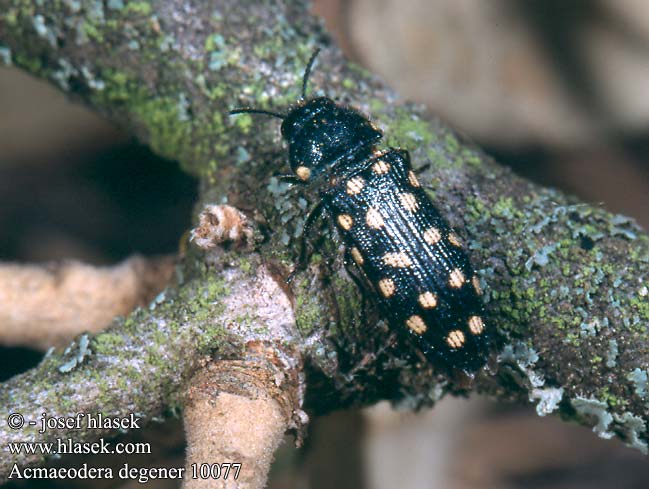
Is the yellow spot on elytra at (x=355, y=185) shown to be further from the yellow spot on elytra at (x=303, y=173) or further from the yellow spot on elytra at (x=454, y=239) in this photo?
the yellow spot on elytra at (x=454, y=239)

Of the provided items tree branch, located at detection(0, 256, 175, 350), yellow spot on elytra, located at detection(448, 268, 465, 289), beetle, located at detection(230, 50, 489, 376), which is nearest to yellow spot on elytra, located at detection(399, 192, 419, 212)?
beetle, located at detection(230, 50, 489, 376)

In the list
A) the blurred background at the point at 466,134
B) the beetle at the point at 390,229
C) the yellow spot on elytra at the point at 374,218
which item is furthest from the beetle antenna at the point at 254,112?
the blurred background at the point at 466,134

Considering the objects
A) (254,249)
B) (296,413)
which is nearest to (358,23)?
(254,249)

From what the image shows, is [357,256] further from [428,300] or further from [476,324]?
[476,324]

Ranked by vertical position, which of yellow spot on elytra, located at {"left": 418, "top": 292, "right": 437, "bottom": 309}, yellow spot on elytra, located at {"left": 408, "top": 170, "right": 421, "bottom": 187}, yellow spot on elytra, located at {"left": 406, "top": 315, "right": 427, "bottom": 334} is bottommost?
yellow spot on elytra, located at {"left": 406, "top": 315, "right": 427, "bottom": 334}

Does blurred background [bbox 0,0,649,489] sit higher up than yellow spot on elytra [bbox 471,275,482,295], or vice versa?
blurred background [bbox 0,0,649,489]

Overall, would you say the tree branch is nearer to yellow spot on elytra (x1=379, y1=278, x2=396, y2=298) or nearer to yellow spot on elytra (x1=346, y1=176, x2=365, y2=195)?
yellow spot on elytra (x1=346, y1=176, x2=365, y2=195)

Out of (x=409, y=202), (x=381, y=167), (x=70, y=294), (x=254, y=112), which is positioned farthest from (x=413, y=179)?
(x=70, y=294)
